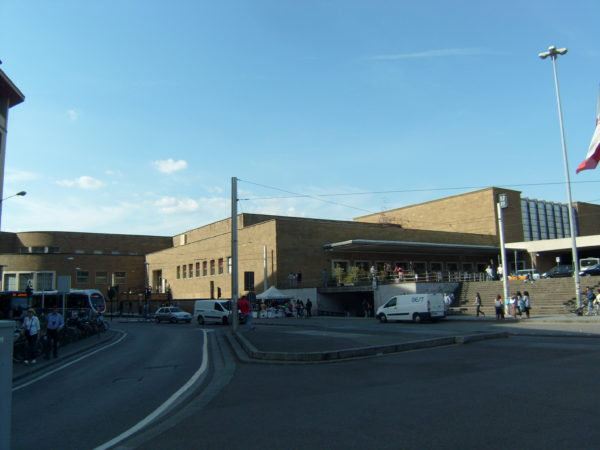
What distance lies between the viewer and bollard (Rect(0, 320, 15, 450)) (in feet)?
16.5

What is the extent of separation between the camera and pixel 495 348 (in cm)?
1467

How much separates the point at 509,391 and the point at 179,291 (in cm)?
6250

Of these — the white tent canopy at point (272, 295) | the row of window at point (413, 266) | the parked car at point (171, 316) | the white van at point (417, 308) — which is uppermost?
the row of window at point (413, 266)

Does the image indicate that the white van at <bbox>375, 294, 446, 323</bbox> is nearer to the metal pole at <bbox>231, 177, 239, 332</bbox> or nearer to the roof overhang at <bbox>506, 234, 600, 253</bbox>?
the metal pole at <bbox>231, 177, 239, 332</bbox>

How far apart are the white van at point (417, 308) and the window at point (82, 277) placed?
5492 centimetres

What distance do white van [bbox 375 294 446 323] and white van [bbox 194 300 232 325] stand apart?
1232cm

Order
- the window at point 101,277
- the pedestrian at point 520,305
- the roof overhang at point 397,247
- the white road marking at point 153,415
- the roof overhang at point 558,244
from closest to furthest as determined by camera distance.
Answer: the white road marking at point 153,415
the pedestrian at point 520,305
the roof overhang at point 397,247
the roof overhang at point 558,244
the window at point 101,277

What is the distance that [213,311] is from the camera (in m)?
38.2

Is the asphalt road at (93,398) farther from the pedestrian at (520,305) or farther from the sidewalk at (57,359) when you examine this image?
the pedestrian at (520,305)

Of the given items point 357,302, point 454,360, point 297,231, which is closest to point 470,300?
point 357,302

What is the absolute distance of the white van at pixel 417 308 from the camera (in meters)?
28.9

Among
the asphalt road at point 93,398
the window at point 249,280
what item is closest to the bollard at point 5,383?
the asphalt road at point 93,398

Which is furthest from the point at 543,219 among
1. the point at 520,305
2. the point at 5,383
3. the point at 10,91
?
the point at 5,383

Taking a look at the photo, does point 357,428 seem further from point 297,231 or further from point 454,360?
point 297,231
